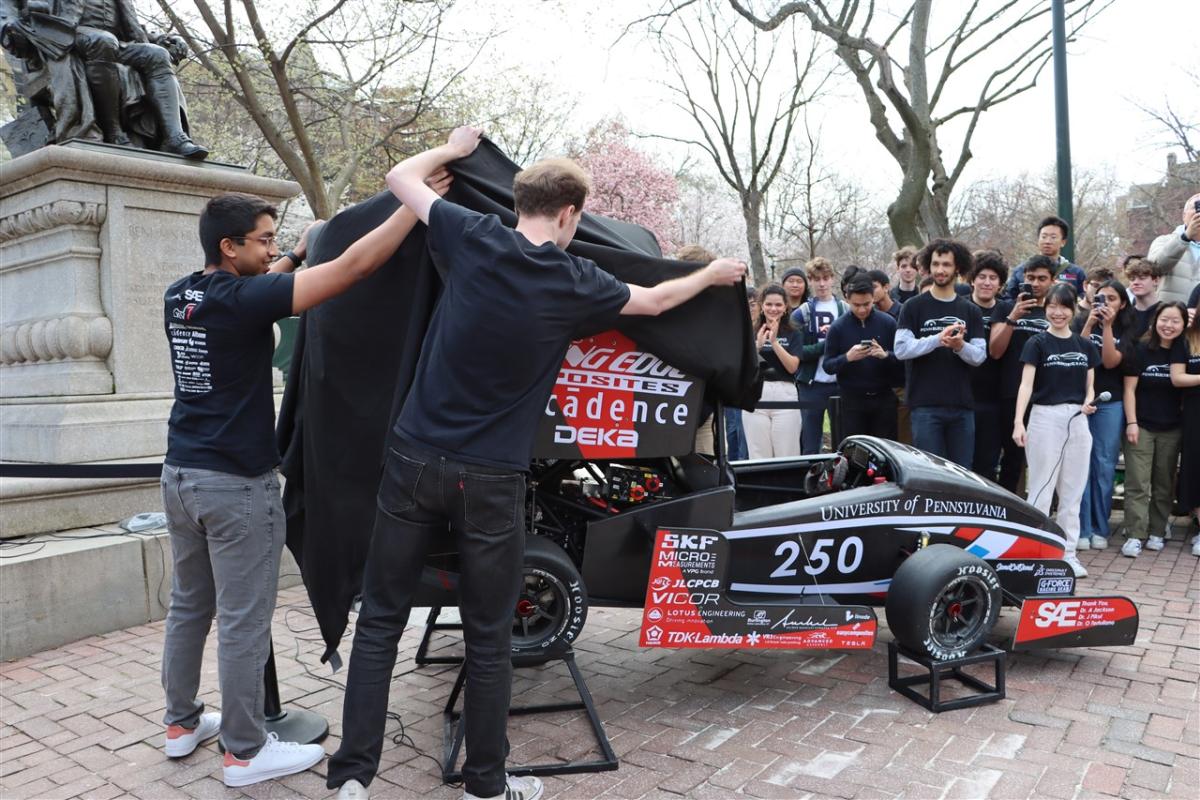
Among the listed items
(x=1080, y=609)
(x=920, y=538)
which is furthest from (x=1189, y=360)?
(x=920, y=538)

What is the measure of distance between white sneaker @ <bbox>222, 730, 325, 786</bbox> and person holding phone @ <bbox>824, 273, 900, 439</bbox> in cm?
495

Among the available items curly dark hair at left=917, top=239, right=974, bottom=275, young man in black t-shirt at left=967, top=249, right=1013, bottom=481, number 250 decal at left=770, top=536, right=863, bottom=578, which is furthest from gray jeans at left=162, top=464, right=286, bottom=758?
young man in black t-shirt at left=967, top=249, right=1013, bottom=481

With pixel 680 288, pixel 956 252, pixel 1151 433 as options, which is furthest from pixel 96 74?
pixel 1151 433

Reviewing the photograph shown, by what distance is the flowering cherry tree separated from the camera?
111 ft

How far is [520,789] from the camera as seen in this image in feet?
9.99

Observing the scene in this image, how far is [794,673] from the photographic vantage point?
14.2ft

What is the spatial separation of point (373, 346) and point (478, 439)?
887 mm

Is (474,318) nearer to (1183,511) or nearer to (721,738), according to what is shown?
(721,738)

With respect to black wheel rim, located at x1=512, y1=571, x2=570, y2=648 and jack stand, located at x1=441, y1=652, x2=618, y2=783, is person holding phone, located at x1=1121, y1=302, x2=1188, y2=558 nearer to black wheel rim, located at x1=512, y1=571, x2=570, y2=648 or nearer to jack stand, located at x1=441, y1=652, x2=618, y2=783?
jack stand, located at x1=441, y1=652, x2=618, y2=783

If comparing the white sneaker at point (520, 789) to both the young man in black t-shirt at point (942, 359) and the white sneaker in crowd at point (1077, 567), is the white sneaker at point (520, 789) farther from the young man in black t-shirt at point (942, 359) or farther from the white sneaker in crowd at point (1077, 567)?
the young man in black t-shirt at point (942, 359)

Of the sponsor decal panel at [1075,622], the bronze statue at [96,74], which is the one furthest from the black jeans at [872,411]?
the bronze statue at [96,74]

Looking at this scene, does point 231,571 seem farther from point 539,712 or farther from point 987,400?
point 987,400

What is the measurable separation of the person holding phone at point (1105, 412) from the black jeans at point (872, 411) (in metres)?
1.59

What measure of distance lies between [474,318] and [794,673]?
264 centimetres
